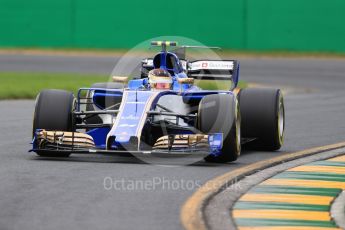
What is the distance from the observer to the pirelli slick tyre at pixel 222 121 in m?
12.3

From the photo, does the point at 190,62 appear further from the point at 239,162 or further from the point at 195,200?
the point at 195,200

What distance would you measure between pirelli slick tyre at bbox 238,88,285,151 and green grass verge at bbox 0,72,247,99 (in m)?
8.89

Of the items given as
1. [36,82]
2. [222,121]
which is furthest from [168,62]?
[36,82]

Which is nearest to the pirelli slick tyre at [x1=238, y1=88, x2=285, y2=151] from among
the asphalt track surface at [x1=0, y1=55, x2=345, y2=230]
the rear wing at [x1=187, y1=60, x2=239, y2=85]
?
the asphalt track surface at [x1=0, y1=55, x2=345, y2=230]

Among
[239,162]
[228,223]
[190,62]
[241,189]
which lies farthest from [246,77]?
[228,223]

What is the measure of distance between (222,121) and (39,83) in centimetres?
1444

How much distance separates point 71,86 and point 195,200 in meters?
15.5

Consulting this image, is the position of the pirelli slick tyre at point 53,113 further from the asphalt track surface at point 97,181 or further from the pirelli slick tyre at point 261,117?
the pirelli slick tyre at point 261,117

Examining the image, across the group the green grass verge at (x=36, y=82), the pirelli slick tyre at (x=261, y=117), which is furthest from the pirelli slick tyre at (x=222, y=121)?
the green grass verge at (x=36, y=82)

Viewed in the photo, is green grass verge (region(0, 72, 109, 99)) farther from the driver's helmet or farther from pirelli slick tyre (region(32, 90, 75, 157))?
pirelli slick tyre (region(32, 90, 75, 157))

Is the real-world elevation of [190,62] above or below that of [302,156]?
above

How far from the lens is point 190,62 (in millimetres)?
15039

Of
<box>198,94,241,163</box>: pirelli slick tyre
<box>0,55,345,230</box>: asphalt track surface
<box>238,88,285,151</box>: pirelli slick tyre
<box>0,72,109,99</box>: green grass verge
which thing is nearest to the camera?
<box>0,55,345,230</box>: asphalt track surface

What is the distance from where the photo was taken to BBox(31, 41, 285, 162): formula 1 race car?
39.8ft
